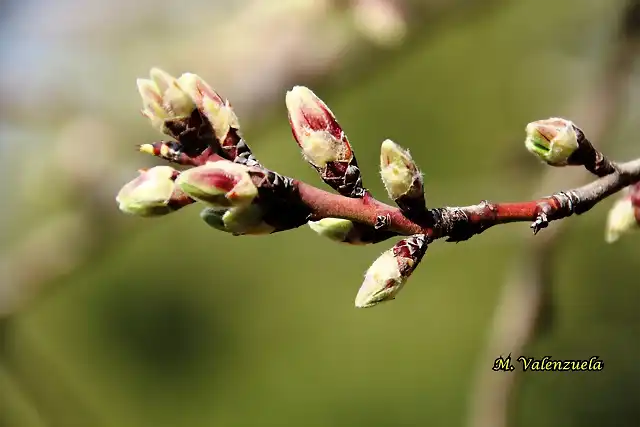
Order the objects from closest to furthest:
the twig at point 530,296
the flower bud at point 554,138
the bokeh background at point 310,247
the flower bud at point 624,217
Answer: the flower bud at point 554,138, the flower bud at point 624,217, the twig at point 530,296, the bokeh background at point 310,247

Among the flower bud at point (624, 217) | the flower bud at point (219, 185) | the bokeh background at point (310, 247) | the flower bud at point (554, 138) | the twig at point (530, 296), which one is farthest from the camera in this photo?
the bokeh background at point (310, 247)

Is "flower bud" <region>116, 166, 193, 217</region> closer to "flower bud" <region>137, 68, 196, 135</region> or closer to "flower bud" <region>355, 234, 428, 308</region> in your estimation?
"flower bud" <region>137, 68, 196, 135</region>

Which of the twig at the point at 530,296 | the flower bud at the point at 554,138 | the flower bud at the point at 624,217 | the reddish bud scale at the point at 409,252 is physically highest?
the twig at the point at 530,296

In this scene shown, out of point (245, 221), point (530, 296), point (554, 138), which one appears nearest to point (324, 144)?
point (245, 221)

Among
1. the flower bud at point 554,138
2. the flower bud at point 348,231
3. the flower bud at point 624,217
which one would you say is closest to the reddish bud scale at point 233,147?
the flower bud at point 348,231

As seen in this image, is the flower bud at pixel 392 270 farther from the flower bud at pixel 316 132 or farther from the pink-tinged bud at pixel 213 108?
the pink-tinged bud at pixel 213 108

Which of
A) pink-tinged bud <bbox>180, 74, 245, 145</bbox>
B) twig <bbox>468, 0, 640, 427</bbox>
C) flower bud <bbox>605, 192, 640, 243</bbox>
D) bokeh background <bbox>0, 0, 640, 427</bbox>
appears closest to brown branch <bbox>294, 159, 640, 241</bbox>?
pink-tinged bud <bbox>180, 74, 245, 145</bbox>

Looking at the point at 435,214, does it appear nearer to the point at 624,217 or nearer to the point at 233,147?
the point at 233,147

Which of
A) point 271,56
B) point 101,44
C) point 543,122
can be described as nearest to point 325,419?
point 101,44
